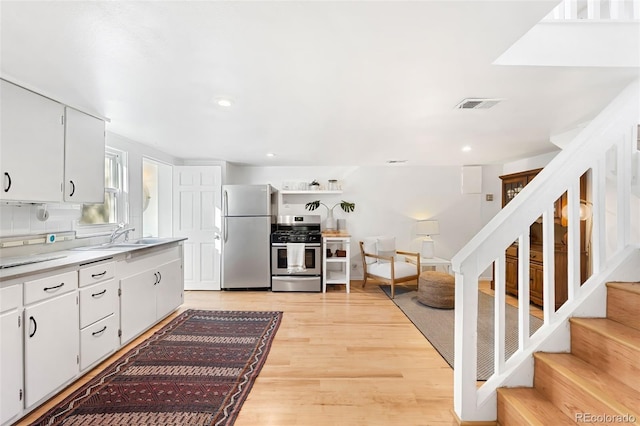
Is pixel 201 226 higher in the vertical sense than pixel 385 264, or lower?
higher

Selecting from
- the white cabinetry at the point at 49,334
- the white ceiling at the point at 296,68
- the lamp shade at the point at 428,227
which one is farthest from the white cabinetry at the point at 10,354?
the lamp shade at the point at 428,227

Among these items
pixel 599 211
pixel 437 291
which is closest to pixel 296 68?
pixel 599 211

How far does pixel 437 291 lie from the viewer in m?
3.71

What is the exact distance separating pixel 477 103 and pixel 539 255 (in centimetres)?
268

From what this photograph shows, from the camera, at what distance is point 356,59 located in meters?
1.60

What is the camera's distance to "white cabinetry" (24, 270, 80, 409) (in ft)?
5.64

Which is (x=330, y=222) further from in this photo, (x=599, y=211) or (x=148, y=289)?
(x=599, y=211)

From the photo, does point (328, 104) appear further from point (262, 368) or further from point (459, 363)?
point (262, 368)

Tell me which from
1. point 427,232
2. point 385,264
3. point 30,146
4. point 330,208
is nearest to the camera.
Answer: point 30,146

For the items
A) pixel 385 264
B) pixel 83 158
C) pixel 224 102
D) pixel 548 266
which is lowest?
pixel 385 264

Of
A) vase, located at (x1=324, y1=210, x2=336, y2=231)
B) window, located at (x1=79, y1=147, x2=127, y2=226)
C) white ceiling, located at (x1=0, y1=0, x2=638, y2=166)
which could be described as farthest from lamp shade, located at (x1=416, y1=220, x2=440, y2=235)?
window, located at (x1=79, y1=147, x2=127, y2=226)

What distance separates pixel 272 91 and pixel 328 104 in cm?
50
